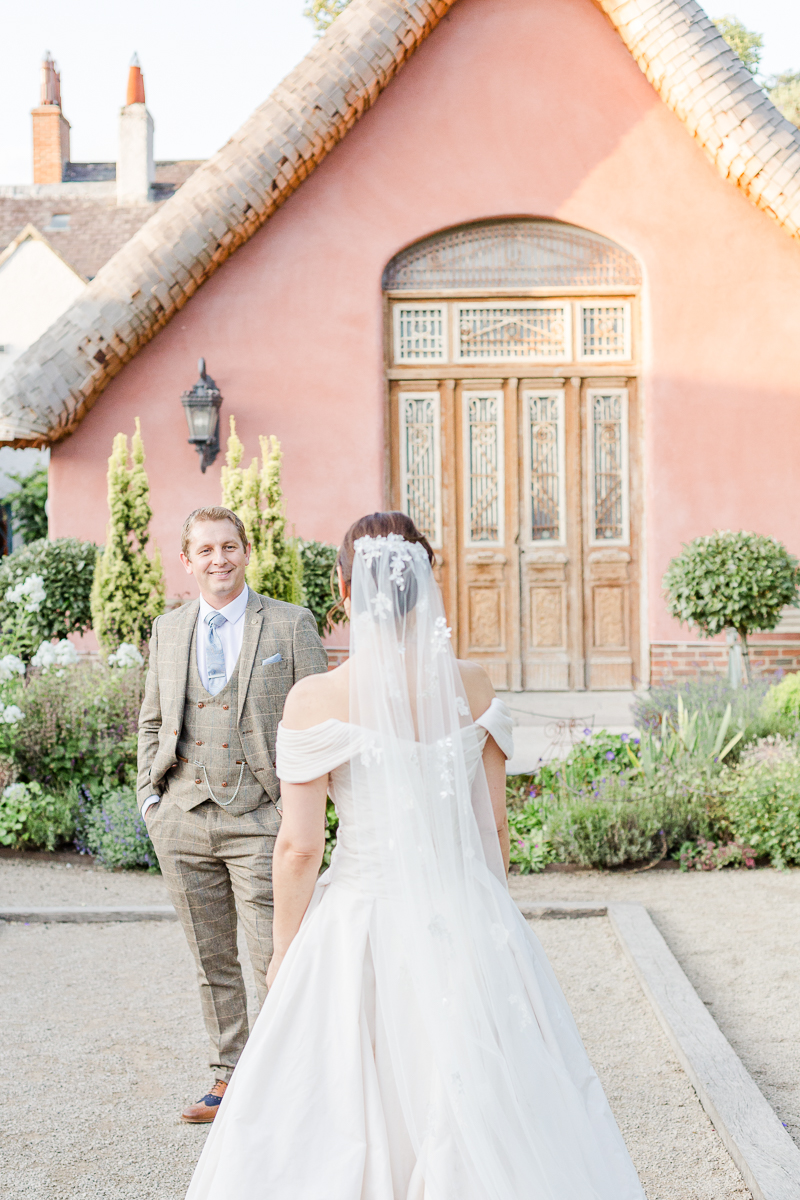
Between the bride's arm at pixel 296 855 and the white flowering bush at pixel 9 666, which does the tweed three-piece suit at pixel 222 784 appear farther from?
the white flowering bush at pixel 9 666

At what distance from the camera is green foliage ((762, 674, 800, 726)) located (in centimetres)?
749

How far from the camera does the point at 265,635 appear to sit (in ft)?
11.1

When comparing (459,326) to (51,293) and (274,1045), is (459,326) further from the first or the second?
(51,293)

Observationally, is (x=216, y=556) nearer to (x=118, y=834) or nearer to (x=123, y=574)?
(x=118, y=834)

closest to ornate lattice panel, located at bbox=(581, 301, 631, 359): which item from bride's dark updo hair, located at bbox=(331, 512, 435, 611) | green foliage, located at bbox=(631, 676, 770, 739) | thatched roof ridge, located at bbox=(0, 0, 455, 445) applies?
thatched roof ridge, located at bbox=(0, 0, 455, 445)

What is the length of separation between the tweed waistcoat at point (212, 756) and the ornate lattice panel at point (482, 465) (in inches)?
267

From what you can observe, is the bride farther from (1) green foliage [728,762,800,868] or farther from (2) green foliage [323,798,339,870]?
(1) green foliage [728,762,800,868]

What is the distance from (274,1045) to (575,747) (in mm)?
5168

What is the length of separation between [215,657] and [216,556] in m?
0.30

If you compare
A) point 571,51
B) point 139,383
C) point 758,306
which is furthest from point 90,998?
point 571,51

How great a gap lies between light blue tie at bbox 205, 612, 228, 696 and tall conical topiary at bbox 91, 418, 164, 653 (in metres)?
4.46

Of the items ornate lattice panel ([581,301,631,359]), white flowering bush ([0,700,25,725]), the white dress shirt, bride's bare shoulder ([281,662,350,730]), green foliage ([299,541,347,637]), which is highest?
ornate lattice panel ([581,301,631,359])

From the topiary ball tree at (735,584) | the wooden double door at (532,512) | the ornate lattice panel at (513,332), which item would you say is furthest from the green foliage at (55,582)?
the topiary ball tree at (735,584)

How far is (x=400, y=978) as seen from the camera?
7.95 ft
